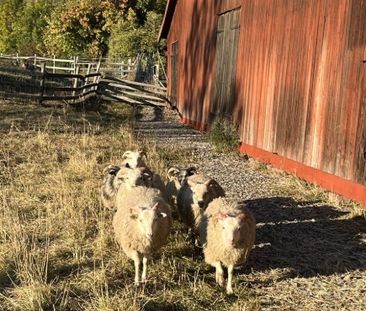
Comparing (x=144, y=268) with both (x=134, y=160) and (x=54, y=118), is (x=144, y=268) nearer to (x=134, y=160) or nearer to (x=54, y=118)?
(x=134, y=160)

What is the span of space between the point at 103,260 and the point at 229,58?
902cm

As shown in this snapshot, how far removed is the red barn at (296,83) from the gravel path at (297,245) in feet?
1.84

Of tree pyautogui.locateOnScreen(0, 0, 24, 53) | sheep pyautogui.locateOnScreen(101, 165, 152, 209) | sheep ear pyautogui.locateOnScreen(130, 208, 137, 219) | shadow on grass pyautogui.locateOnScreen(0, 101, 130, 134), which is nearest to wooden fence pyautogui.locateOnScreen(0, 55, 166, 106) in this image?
shadow on grass pyautogui.locateOnScreen(0, 101, 130, 134)

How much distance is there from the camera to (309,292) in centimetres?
489

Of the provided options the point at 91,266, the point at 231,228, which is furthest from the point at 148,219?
the point at 91,266

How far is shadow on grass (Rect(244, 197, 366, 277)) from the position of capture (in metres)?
5.59

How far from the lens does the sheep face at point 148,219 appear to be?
4.78 metres

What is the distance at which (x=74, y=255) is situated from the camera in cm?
551

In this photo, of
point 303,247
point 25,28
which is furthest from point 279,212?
point 25,28

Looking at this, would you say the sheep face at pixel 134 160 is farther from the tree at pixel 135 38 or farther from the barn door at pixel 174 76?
the tree at pixel 135 38

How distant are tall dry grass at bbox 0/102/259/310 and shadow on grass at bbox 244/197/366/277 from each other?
90 centimetres

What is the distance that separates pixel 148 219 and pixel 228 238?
0.79 m

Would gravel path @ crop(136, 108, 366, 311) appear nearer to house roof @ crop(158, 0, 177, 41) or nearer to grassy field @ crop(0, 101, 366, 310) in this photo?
grassy field @ crop(0, 101, 366, 310)

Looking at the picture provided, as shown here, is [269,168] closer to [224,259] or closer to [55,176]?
[55,176]
